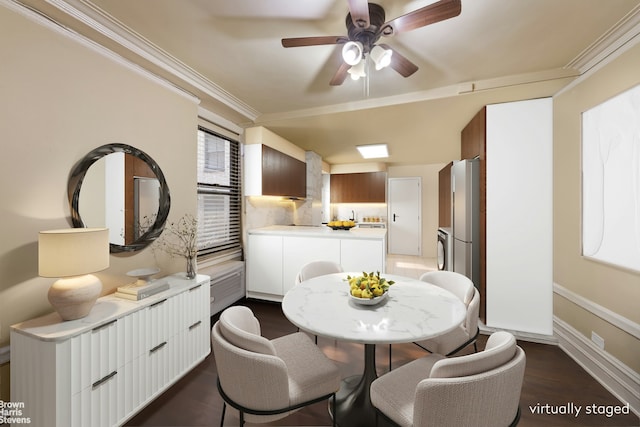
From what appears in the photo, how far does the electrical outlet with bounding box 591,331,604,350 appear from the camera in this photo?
1.93 metres

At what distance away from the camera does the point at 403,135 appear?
3.93 metres

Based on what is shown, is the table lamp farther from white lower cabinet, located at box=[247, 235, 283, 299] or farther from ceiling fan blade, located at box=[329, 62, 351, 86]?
white lower cabinet, located at box=[247, 235, 283, 299]

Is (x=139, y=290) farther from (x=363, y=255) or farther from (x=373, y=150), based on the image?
(x=373, y=150)

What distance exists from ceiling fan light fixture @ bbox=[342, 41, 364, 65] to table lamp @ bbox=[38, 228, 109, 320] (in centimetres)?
179

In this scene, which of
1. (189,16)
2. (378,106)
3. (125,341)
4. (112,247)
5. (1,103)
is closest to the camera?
(1,103)

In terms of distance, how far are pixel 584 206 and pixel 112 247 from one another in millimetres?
3777

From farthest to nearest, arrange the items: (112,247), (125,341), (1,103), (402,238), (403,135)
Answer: (402,238) < (403,135) < (112,247) < (125,341) < (1,103)

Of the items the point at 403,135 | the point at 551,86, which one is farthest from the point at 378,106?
the point at 551,86

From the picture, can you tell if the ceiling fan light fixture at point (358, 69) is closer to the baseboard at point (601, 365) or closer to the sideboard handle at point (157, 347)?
the sideboard handle at point (157, 347)

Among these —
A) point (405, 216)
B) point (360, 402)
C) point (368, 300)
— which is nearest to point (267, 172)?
point (368, 300)

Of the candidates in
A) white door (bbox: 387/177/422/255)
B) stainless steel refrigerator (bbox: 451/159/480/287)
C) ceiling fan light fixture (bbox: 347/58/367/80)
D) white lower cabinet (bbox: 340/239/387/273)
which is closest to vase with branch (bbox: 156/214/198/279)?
white lower cabinet (bbox: 340/239/387/273)

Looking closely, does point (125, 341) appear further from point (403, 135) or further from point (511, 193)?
point (403, 135)

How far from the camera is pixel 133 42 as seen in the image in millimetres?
1805

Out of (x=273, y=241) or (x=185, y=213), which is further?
(x=273, y=241)
